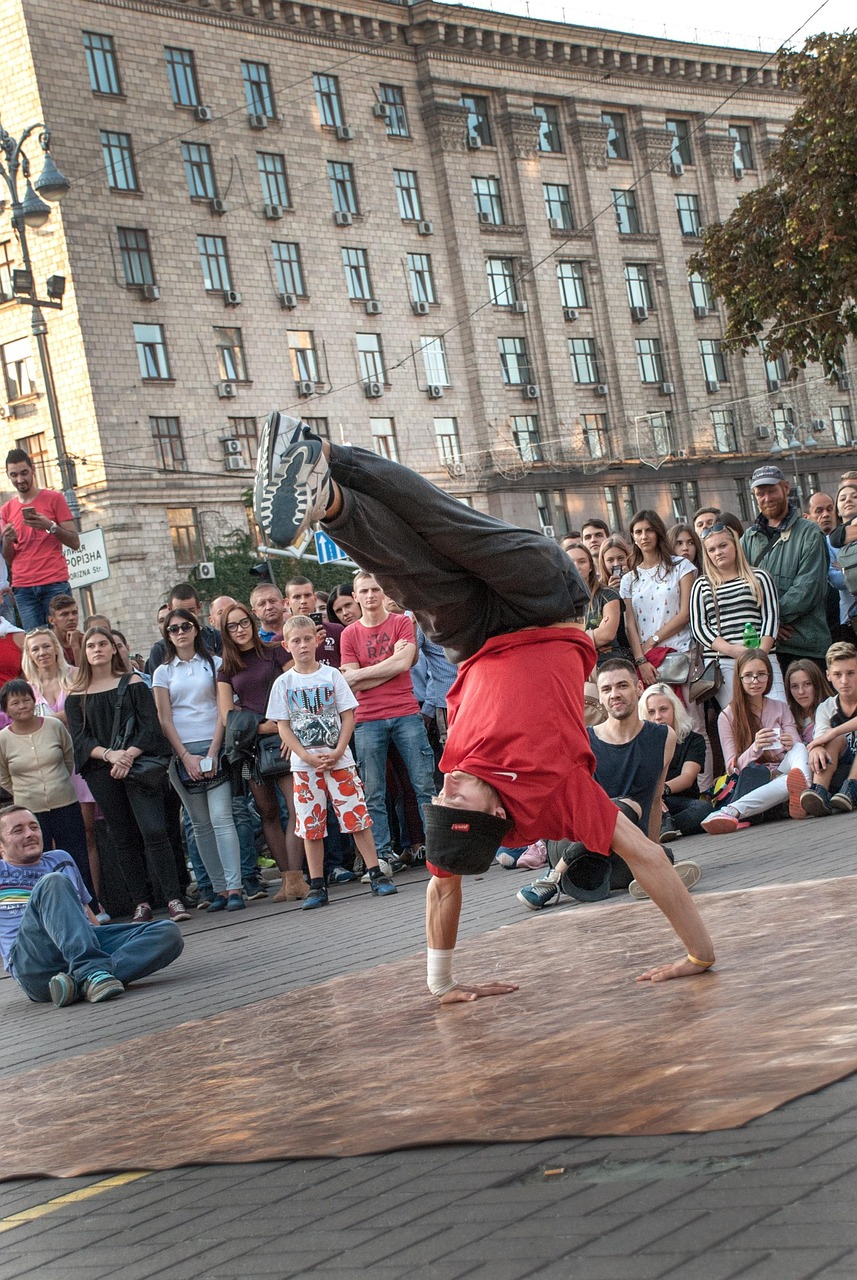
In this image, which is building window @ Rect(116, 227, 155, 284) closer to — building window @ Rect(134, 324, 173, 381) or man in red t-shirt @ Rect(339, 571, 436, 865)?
building window @ Rect(134, 324, 173, 381)

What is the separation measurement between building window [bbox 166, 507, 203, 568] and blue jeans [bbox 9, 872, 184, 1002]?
121ft

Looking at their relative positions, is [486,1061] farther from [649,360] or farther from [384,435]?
[649,360]

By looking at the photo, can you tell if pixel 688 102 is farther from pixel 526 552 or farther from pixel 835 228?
pixel 526 552

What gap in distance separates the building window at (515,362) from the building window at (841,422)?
1623 centimetres

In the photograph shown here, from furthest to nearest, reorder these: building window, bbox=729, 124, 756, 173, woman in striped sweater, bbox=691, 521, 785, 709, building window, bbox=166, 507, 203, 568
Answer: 1. building window, bbox=729, 124, 756, 173
2. building window, bbox=166, 507, 203, 568
3. woman in striped sweater, bbox=691, 521, 785, 709

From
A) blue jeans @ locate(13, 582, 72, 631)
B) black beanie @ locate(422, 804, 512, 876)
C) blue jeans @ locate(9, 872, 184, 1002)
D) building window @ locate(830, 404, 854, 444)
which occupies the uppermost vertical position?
building window @ locate(830, 404, 854, 444)

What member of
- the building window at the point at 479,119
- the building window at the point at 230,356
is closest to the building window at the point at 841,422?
the building window at the point at 230,356

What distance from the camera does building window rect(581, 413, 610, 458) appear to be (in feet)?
180

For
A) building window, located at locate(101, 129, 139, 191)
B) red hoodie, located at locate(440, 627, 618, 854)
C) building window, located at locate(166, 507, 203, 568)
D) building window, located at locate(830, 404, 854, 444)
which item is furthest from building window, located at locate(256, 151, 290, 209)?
red hoodie, located at locate(440, 627, 618, 854)

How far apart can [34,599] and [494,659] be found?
8.85 metres

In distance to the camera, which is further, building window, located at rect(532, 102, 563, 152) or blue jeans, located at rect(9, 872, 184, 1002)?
building window, located at rect(532, 102, 563, 152)

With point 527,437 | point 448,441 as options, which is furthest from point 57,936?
point 527,437

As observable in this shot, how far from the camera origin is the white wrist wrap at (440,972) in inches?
241

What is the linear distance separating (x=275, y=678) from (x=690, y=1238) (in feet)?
30.5
